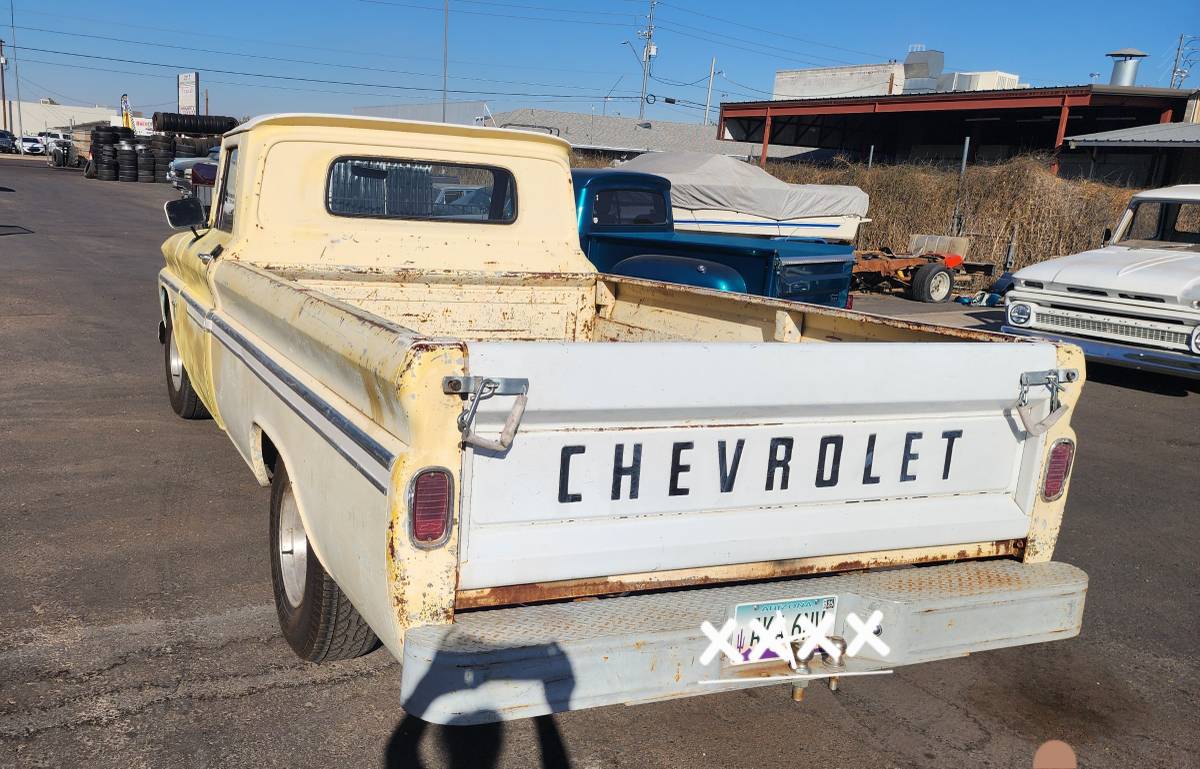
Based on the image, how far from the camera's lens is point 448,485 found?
2246mm

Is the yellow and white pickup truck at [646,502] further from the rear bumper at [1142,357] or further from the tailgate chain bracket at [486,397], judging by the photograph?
the rear bumper at [1142,357]

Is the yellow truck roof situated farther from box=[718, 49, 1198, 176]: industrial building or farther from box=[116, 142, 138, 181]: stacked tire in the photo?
box=[116, 142, 138, 181]: stacked tire

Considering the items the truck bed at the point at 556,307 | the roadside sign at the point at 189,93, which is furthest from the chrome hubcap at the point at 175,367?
the roadside sign at the point at 189,93

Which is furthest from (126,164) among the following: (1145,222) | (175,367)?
(1145,222)

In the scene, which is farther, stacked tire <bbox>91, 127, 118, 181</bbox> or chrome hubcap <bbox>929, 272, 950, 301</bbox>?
stacked tire <bbox>91, 127, 118, 181</bbox>

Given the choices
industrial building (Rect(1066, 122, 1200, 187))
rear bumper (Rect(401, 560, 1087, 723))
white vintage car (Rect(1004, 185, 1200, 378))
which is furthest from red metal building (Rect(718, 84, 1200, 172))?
rear bumper (Rect(401, 560, 1087, 723))

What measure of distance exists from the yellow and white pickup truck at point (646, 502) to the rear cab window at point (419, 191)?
1102 millimetres

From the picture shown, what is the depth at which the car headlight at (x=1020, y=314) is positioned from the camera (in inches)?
395

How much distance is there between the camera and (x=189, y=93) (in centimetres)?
5272

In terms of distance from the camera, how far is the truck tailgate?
234 centimetres

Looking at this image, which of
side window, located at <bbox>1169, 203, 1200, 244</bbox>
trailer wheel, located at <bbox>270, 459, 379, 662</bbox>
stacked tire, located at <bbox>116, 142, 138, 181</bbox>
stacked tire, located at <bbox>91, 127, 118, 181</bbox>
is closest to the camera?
trailer wheel, located at <bbox>270, 459, 379, 662</bbox>

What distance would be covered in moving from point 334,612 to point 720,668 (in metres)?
1.30

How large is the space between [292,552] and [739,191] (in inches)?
629

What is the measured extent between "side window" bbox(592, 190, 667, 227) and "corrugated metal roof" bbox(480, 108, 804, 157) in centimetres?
3602
